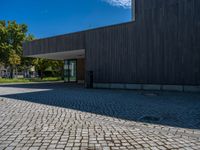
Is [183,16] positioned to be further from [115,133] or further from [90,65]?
[115,133]

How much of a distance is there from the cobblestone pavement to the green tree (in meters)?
33.7

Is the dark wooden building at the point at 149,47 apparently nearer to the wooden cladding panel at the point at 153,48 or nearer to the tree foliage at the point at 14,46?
the wooden cladding panel at the point at 153,48

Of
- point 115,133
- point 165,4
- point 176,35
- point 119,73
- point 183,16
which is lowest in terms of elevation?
point 115,133

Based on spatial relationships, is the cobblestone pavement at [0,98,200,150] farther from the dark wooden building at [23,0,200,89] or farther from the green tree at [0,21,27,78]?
the green tree at [0,21,27,78]

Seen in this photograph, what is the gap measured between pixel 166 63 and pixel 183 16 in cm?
319

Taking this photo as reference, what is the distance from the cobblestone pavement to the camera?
4008mm

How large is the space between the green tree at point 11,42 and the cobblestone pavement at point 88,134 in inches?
1326

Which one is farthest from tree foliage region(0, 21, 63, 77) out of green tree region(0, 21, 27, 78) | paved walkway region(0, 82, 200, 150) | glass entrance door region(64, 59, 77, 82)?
paved walkway region(0, 82, 200, 150)

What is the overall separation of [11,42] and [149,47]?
3322cm

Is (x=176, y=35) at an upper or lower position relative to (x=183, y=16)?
lower

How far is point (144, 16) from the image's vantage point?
598 inches

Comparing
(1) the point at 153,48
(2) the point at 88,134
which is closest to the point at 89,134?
(2) the point at 88,134

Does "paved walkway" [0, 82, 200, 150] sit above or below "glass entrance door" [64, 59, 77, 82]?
below

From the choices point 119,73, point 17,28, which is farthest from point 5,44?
point 119,73
